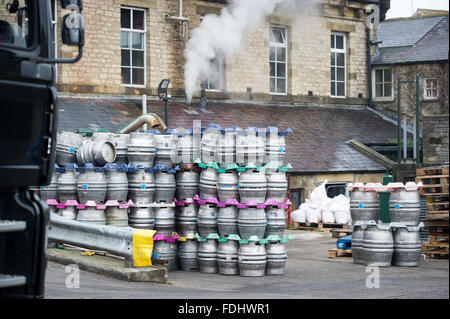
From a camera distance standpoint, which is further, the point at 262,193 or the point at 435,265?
the point at 435,265

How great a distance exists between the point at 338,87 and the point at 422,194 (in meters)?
16.0

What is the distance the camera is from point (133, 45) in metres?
24.7

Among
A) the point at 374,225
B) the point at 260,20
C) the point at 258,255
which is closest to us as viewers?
the point at 258,255

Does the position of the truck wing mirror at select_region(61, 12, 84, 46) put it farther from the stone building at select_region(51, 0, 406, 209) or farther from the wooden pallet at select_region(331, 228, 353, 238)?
the stone building at select_region(51, 0, 406, 209)

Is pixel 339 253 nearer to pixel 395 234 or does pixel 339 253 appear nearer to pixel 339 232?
pixel 395 234

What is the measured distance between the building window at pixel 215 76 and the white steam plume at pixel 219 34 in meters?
0.08

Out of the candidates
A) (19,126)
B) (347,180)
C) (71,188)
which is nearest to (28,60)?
(19,126)

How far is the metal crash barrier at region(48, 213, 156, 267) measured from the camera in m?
11.4

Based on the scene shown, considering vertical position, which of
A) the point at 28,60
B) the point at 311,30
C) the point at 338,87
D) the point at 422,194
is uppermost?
the point at 311,30

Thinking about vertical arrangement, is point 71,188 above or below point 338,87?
below

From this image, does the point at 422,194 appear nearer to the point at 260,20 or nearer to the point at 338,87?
the point at 260,20

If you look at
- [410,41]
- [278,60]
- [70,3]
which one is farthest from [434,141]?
[70,3]
